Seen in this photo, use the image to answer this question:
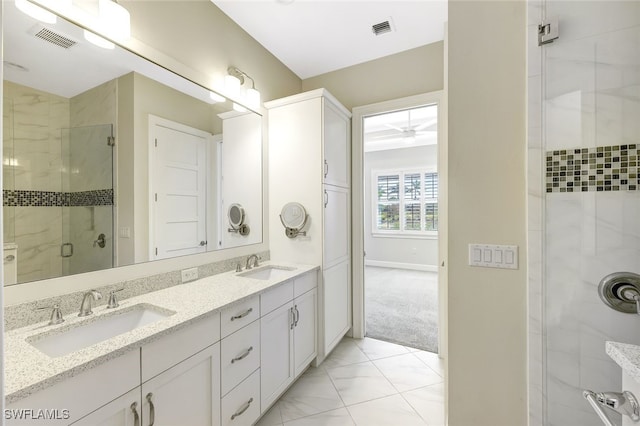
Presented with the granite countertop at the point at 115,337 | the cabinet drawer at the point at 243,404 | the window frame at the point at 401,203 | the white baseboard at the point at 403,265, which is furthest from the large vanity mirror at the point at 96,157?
the window frame at the point at 401,203

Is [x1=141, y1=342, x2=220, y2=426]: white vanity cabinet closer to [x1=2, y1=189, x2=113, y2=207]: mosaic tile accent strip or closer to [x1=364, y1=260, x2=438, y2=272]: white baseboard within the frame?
[x1=2, y1=189, x2=113, y2=207]: mosaic tile accent strip

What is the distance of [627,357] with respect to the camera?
0.85m

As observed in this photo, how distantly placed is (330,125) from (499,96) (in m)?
1.38

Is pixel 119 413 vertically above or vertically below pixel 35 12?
below

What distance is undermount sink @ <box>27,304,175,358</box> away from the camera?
1.17 meters

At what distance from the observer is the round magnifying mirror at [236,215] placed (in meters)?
2.29

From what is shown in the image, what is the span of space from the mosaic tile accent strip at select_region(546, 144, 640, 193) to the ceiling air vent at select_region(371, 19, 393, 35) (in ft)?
5.63

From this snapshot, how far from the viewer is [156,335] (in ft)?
3.80

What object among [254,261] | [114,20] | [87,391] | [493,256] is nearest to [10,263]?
[87,391]

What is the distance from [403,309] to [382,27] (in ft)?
10.2

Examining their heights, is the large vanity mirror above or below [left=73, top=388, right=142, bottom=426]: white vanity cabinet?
above

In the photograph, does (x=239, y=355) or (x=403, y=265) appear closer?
(x=239, y=355)

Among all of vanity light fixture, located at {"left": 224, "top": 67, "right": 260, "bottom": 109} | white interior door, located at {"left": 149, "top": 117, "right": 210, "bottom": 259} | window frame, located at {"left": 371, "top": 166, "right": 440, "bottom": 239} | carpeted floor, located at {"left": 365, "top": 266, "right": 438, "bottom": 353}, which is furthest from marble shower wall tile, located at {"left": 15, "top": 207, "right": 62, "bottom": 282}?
window frame, located at {"left": 371, "top": 166, "right": 440, "bottom": 239}

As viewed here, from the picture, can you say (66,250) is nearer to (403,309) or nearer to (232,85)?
(232,85)
